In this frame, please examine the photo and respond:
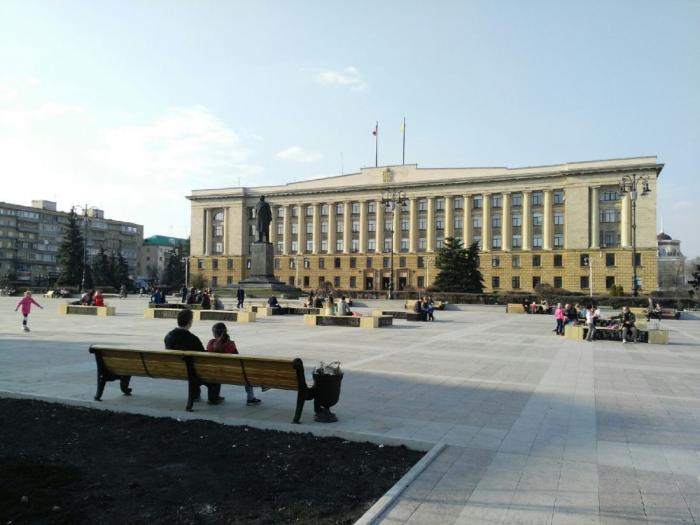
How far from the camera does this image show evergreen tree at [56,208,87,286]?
250 ft

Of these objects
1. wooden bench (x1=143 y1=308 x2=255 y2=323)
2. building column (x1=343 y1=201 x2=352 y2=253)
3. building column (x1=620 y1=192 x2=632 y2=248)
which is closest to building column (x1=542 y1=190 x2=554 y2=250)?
building column (x1=620 y1=192 x2=632 y2=248)

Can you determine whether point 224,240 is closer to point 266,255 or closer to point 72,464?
point 266,255

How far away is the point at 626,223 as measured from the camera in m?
76.2

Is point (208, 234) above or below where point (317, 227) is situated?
below

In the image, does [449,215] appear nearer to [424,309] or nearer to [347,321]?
[424,309]

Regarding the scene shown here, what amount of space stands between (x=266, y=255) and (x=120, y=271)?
194 ft

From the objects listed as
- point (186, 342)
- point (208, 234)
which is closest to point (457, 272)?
point (186, 342)

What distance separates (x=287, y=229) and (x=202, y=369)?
93441 millimetres

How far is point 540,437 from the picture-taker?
21.7 ft

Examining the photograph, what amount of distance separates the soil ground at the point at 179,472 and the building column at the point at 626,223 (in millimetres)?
79840

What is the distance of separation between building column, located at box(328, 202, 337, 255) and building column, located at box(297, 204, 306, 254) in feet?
17.5

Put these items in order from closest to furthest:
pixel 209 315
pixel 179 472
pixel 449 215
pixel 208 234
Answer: pixel 179 472, pixel 209 315, pixel 449 215, pixel 208 234

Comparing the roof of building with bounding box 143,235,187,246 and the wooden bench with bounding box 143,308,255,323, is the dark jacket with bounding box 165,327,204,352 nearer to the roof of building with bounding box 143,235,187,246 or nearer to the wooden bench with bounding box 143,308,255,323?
the wooden bench with bounding box 143,308,255,323

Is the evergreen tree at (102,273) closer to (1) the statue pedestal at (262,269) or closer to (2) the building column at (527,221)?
(1) the statue pedestal at (262,269)
